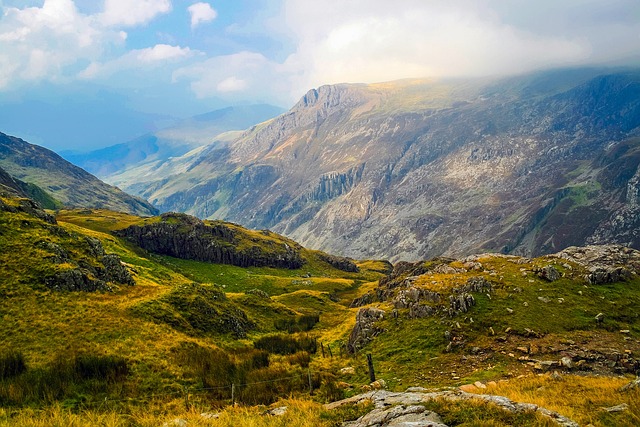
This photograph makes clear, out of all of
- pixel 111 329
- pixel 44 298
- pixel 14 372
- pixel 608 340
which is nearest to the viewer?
pixel 14 372

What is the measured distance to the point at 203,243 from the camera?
458 ft

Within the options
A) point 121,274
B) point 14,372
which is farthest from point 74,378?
point 121,274

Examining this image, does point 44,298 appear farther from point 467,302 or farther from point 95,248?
point 467,302

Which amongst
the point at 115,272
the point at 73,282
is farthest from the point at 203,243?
the point at 73,282

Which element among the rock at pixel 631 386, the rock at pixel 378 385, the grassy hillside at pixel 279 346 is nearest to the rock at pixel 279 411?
the grassy hillside at pixel 279 346

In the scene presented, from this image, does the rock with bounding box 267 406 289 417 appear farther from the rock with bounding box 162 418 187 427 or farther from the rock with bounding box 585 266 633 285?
the rock with bounding box 585 266 633 285

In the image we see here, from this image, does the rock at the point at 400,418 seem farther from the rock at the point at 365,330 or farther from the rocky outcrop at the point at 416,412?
the rock at the point at 365,330

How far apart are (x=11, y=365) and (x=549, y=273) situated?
51581 millimetres

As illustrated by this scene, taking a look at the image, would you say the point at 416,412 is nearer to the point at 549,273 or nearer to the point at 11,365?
the point at 11,365

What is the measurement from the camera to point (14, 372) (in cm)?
2556

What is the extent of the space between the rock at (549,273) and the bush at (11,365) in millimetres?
50449

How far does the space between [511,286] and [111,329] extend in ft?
134

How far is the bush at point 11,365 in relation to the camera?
25.1 m

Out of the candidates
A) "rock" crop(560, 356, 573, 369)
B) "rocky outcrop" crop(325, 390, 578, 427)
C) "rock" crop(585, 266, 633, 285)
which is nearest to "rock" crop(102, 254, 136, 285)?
"rocky outcrop" crop(325, 390, 578, 427)
